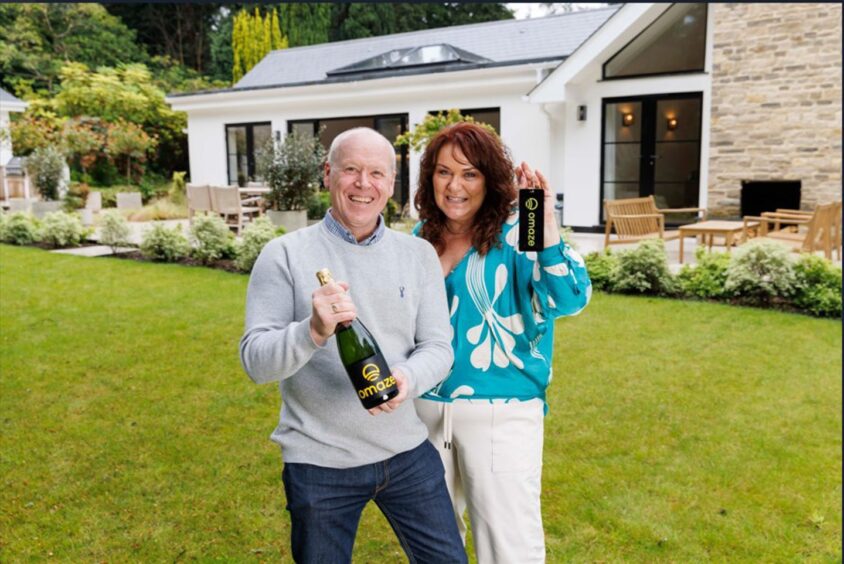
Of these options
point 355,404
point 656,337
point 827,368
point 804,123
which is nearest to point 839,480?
point 827,368

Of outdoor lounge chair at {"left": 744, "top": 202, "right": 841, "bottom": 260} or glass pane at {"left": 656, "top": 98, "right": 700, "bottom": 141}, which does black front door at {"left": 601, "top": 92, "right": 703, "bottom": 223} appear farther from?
outdoor lounge chair at {"left": 744, "top": 202, "right": 841, "bottom": 260}

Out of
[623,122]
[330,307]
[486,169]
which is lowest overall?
[330,307]

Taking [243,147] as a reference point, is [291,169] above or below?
below

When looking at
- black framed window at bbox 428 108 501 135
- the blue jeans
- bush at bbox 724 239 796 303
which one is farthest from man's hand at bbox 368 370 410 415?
black framed window at bbox 428 108 501 135

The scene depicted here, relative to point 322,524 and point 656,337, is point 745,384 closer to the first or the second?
point 656,337

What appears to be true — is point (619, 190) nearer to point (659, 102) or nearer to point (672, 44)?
point (659, 102)

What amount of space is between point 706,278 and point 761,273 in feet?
1.76

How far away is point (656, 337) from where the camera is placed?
605 centimetres

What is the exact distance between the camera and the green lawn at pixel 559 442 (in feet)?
10.3

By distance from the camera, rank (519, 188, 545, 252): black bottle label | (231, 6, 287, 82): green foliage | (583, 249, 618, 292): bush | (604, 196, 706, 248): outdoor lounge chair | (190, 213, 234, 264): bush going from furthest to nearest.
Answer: (231, 6, 287, 82): green foliage < (190, 213, 234, 264): bush < (604, 196, 706, 248): outdoor lounge chair < (583, 249, 618, 292): bush < (519, 188, 545, 252): black bottle label

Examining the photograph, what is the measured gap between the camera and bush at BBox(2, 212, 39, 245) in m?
11.7

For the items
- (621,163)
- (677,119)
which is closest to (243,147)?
(621,163)

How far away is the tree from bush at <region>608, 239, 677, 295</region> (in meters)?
24.6

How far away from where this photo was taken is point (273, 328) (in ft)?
5.59
